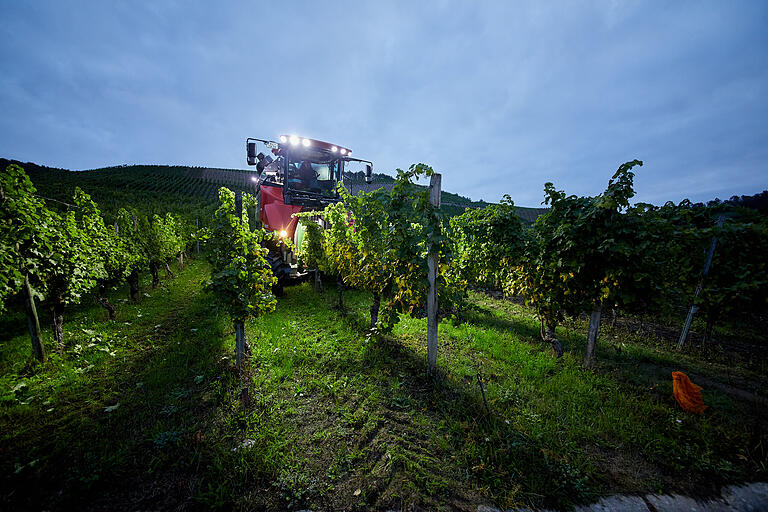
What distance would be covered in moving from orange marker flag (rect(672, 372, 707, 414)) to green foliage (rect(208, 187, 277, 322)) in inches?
248

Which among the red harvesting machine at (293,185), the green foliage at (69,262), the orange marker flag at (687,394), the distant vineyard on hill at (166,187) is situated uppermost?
the distant vineyard on hill at (166,187)

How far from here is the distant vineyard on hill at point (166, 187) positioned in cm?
3050

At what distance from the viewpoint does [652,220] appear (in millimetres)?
4020

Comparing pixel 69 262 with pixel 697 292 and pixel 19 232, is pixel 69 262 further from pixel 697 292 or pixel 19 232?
pixel 697 292

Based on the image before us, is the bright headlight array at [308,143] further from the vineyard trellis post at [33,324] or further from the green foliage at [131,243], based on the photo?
the vineyard trellis post at [33,324]

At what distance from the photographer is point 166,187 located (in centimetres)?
4388

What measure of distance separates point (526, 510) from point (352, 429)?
1.83m

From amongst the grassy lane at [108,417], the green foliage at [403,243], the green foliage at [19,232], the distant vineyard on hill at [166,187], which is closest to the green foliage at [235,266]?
the grassy lane at [108,417]

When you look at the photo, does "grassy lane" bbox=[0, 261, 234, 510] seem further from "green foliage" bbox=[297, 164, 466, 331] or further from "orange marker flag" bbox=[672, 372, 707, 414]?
"orange marker flag" bbox=[672, 372, 707, 414]

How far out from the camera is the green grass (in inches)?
92.0

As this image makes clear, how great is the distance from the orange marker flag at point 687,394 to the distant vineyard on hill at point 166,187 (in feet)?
81.3

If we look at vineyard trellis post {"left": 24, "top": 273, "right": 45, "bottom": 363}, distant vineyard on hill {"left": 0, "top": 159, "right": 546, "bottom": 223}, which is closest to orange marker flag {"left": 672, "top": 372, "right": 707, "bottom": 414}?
vineyard trellis post {"left": 24, "top": 273, "right": 45, "bottom": 363}

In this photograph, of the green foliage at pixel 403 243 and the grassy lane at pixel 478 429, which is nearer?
the grassy lane at pixel 478 429

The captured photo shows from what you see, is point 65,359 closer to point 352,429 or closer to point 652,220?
point 352,429
